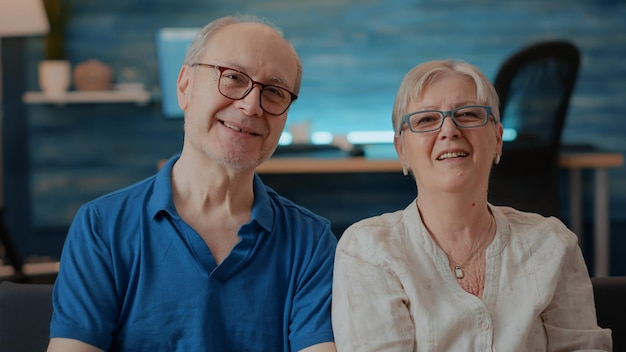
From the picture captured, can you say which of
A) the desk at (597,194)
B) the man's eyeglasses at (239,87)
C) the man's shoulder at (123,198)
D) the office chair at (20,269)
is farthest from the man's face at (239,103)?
the desk at (597,194)

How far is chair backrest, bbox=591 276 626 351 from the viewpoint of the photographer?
1703 millimetres

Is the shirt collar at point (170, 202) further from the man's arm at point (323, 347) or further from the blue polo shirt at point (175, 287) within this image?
the man's arm at point (323, 347)

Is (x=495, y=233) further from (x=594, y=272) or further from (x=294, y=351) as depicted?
(x=594, y=272)

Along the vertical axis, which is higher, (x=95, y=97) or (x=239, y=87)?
(x=239, y=87)

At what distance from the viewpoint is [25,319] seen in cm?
173

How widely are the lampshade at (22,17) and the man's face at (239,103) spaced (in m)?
2.87

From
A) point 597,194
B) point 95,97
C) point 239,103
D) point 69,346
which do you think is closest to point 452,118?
point 239,103

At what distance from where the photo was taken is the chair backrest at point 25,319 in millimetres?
1719

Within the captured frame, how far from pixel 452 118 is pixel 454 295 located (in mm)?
326

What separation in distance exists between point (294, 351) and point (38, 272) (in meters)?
2.57

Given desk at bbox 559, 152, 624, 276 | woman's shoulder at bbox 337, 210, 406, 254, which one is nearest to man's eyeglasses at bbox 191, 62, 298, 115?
woman's shoulder at bbox 337, 210, 406, 254

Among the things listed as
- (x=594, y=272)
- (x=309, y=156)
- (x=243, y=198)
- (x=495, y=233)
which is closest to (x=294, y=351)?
(x=243, y=198)

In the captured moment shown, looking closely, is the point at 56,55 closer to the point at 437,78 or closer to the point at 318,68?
the point at 318,68

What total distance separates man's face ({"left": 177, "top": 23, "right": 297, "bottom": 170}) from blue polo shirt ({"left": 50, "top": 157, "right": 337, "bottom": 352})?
0.40 ft
